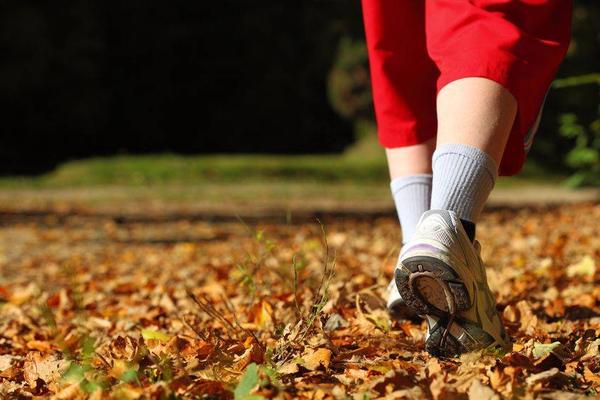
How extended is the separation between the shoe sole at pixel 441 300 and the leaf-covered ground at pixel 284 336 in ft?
0.11

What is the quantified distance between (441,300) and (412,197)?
1.73 feet

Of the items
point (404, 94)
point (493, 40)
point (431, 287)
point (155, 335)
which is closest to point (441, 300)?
point (431, 287)

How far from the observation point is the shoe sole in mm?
1404

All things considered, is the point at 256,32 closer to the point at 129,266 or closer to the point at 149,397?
the point at 129,266

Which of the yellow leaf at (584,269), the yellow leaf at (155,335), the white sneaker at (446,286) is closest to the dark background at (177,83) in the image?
the yellow leaf at (584,269)

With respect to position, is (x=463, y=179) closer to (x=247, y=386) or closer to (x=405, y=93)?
(x=405, y=93)

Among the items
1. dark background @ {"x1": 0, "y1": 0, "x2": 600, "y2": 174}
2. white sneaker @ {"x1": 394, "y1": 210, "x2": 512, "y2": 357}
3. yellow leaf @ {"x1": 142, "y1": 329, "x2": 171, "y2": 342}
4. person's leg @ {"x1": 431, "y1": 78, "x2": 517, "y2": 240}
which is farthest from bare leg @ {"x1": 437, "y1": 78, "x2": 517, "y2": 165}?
dark background @ {"x1": 0, "y1": 0, "x2": 600, "y2": 174}

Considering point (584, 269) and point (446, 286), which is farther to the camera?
point (584, 269)

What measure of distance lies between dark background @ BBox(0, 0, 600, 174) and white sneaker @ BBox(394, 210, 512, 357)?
49.9ft

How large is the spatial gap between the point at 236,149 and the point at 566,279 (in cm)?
1589

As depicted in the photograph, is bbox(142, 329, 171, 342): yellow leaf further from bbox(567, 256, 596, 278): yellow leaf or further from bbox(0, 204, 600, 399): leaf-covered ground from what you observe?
bbox(567, 256, 596, 278): yellow leaf

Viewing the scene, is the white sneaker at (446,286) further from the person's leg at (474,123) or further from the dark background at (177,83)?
the dark background at (177,83)

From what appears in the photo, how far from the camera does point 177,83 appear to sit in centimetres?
1808

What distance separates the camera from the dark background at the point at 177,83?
16.6 m
